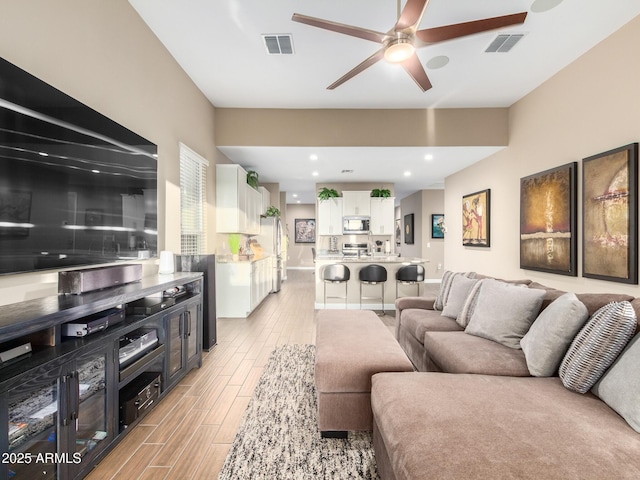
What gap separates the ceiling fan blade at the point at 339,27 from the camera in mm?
2072

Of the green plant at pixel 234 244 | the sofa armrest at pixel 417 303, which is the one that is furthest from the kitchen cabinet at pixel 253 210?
the sofa armrest at pixel 417 303

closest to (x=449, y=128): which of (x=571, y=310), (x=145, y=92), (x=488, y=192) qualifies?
(x=488, y=192)

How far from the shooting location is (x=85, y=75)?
209 centimetres

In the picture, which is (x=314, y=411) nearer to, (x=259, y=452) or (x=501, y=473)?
(x=259, y=452)

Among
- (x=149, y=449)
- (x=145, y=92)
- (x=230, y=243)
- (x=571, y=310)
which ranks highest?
(x=145, y=92)

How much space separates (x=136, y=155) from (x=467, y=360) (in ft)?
9.80

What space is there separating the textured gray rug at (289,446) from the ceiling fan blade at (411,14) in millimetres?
2791

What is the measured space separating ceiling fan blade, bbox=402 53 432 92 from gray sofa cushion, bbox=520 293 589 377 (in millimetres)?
2083

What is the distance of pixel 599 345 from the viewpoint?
1.49 meters

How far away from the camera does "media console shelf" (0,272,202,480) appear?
1.21m

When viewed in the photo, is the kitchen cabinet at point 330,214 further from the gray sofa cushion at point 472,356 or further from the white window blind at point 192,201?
the gray sofa cushion at point 472,356

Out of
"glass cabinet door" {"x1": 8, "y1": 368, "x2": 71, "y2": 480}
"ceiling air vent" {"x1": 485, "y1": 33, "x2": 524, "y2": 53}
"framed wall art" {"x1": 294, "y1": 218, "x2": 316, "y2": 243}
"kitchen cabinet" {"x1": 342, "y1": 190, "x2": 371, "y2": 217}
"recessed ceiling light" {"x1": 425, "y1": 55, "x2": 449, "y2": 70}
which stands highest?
"recessed ceiling light" {"x1": 425, "y1": 55, "x2": 449, "y2": 70}

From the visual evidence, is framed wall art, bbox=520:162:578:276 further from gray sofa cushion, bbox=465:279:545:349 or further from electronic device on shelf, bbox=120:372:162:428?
electronic device on shelf, bbox=120:372:162:428

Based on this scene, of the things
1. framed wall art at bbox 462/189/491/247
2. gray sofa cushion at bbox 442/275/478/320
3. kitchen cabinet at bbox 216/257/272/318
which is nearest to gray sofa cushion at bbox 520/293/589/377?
gray sofa cushion at bbox 442/275/478/320
